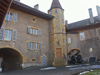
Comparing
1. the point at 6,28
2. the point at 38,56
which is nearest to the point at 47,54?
the point at 38,56

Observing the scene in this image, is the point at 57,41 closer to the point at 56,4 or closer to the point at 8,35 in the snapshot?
the point at 56,4

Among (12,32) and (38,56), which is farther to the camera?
(38,56)

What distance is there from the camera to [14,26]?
13203 mm

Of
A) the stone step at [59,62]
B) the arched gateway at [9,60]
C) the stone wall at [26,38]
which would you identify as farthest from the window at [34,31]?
the stone step at [59,62]

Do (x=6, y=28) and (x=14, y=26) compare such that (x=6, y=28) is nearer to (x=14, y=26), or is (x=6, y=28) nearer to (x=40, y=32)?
(x=14, y=26)

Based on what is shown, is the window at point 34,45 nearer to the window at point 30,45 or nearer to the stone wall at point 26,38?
the window at point 30,45

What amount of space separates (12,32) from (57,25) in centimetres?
776

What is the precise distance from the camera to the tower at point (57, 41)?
15.9 meters

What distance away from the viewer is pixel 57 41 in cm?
1670

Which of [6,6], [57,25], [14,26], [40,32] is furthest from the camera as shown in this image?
[57,25]

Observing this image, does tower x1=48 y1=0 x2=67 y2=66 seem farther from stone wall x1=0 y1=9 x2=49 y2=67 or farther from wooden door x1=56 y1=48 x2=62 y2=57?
stone wall x1=0 y1=9 x2=49 y2=67

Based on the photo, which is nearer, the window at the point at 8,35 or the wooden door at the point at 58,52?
the window at the point at 8,35

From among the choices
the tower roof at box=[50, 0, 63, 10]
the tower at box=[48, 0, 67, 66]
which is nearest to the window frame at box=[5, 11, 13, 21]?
the tower at box=[48, 0, 67, 66]

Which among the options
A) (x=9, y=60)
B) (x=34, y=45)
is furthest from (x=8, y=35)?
(x=9, y=60)
